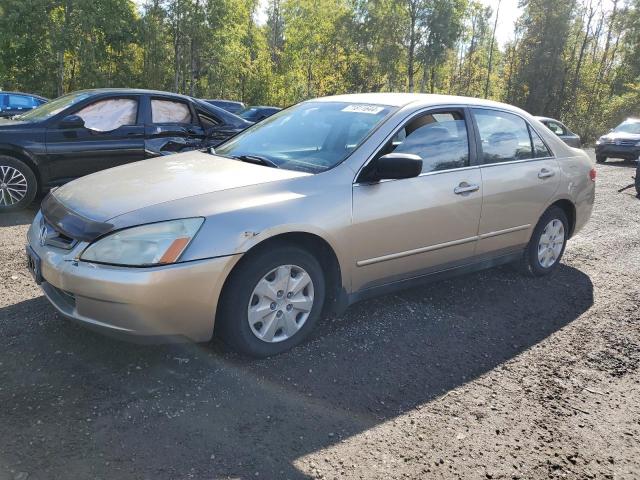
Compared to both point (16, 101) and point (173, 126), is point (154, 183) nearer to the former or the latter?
point (173, 126)

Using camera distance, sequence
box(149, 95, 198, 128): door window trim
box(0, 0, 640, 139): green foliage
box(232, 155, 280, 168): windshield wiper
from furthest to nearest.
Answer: box(0, 0, 640, 139): green foliage → box(149, 95, 198, 128): door window trim → box(232, 155, 280, 168): windshield wiper

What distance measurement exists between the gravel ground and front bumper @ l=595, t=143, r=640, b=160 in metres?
15.3

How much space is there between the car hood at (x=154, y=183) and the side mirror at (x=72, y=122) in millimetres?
3270

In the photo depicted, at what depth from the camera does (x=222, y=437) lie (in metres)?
2.52

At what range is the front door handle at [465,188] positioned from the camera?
158 inches

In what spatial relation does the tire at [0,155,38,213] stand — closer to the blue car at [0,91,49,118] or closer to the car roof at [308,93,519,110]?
the car roof at [308,93,519,110]

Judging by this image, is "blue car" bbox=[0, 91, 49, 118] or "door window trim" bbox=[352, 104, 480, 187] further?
"blue car" bbox=[0, 91, 49, 118]

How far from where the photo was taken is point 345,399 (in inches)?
115

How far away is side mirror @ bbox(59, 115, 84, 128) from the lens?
6.65 meters

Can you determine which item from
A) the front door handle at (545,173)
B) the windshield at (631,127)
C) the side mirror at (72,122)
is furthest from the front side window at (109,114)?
the windshield at (631,127)

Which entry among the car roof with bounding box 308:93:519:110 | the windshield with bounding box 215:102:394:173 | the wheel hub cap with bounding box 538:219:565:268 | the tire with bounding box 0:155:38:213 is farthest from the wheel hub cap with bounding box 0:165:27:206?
the wheel hub cap with bounding box 538:219:565:268

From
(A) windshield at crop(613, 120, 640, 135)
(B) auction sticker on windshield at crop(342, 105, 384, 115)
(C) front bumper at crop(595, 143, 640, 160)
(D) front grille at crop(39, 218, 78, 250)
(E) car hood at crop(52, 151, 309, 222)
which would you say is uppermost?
(B) auction sticker on windshield at crop(342, 105, 384, 115)

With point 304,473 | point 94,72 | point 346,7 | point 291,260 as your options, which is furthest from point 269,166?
point 346,7

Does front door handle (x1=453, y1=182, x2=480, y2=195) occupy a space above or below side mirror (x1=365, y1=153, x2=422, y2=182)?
below
